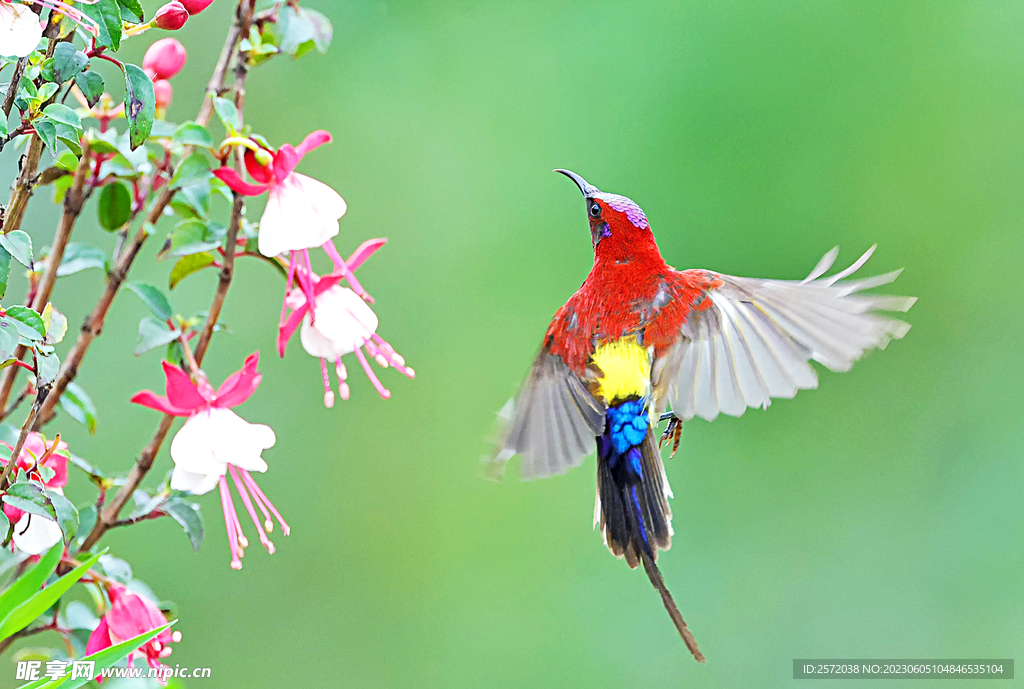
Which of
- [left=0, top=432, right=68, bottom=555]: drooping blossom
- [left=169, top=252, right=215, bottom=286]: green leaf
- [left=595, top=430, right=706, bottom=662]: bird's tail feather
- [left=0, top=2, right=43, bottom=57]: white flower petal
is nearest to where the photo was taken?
[left=0, top=2, right=43, bottom=57]: white flower petal

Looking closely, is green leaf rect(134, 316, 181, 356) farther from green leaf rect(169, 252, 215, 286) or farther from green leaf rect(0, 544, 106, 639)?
green leaf rect(0, 544, 106, 639)

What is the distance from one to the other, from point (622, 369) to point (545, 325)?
1.06 metres

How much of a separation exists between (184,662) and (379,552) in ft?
1.29

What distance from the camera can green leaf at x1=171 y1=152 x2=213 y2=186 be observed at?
62 centimetres

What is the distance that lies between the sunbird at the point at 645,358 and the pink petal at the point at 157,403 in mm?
261

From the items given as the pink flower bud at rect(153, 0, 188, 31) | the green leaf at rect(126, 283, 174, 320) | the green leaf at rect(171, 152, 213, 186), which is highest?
the pink flower bud at rect(153, 0, 188, 31)

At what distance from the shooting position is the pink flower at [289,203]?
611 millimetres

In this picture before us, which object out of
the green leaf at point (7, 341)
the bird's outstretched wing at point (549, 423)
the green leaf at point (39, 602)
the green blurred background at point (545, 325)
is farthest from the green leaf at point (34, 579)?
the green blurred background at point (545, 325)

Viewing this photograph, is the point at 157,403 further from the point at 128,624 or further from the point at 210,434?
the point at 128,624

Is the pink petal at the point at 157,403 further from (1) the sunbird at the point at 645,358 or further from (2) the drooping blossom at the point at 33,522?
(1) the sunbird at the point at 645,358

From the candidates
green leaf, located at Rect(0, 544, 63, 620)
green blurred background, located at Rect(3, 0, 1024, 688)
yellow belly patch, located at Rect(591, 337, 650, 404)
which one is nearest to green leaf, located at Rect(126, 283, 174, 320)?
green leaf, located at Rect(0, 544, 63, 620)

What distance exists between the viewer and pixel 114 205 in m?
0.73

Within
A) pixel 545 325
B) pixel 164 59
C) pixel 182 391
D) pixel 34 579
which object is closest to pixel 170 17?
pixel 164 59

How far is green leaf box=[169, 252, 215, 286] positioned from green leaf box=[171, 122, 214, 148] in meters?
0.09
